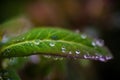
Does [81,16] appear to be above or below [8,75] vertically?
below

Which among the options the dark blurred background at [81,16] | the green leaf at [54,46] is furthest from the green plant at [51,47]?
the dark blurred background at [81,16]

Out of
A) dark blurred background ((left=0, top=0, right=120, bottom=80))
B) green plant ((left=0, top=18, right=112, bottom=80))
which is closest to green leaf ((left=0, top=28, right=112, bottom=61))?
green plant ((left=0, top=18, right=112, bottom=80))

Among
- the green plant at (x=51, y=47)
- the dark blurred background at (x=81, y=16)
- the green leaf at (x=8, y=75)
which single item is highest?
the green plant at (x=51, y=47)

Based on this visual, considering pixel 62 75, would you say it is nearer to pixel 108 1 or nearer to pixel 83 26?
pixel 83 26

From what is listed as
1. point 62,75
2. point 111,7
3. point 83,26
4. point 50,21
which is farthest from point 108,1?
point 62,75

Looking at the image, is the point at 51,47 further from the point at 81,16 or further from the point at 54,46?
the point at 81,16

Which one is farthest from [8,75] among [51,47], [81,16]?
[81,16]

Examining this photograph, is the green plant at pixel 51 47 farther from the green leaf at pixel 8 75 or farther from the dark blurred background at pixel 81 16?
the dark blurred background at pixel 81 16
